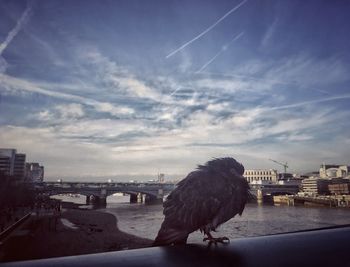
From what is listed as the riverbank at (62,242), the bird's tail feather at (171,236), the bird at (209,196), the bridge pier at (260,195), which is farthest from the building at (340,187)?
the bird's tail feather at (171,236)

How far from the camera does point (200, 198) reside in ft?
13.0

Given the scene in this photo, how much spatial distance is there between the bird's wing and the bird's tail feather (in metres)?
0.37

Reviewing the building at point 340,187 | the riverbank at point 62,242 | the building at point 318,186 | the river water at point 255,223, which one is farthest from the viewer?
the building at point 318,186

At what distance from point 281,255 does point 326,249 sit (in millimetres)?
288

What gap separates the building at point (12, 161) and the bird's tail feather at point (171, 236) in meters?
166

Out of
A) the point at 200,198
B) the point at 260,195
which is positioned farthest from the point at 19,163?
the point at 200,198

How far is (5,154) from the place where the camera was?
158 m

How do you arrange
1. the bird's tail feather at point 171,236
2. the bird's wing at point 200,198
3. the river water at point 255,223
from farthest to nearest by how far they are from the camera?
the river water at point 255,223 < the bird's wing at point 200,198 < the bird's tail feather at point 171,236

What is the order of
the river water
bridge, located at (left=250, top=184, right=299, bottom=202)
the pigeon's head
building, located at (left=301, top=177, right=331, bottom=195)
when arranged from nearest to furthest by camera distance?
the pigeon's head, the river water, bridge, located at (left=250, top=184, right=299, bottom=202), building, located at (left=301, top=177, right=331, bottom=195)

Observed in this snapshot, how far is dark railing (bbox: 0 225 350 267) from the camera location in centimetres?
151

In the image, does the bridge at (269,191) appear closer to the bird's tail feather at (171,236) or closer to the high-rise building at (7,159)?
the high-rise building at (7,159)

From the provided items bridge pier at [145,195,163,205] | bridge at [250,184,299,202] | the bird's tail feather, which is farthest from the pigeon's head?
bridge pier at [145,195,163,205]

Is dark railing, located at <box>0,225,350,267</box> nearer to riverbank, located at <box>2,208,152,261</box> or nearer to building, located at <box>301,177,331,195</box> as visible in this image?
riverbank, located at <box>2,208,152,261</box>

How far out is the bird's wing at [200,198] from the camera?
12.9 feet
